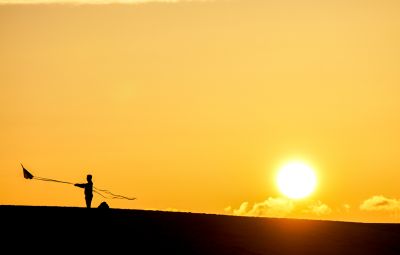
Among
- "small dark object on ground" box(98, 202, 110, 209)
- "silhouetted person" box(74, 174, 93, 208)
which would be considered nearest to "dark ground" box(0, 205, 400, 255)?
"small dark object on ground" box(98, 202, 110, 209)

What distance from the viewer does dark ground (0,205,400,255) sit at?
21812mm

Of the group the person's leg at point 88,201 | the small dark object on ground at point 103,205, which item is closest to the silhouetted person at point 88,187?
the person's leg at point 88,201

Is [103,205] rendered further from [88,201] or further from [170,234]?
[170,234]

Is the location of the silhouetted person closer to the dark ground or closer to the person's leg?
the person's leg

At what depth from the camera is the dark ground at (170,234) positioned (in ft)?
71.6

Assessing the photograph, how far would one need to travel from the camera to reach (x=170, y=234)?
23.9 m

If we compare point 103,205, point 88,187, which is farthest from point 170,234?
point 88,187

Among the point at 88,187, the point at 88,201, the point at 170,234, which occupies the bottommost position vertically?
the point at 170,234

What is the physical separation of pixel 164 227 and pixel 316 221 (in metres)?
6.69

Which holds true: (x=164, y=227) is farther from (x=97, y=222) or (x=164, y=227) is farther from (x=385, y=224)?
(x=385, y=224)

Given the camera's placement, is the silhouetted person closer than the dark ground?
No

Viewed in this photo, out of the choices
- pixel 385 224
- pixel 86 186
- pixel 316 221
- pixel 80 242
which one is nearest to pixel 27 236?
pixel 80 242

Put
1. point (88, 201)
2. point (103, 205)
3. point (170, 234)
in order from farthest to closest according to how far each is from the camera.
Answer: point (103, 205) → point (88, 201) → point (170, 234)

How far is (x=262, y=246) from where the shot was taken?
2378 cm
